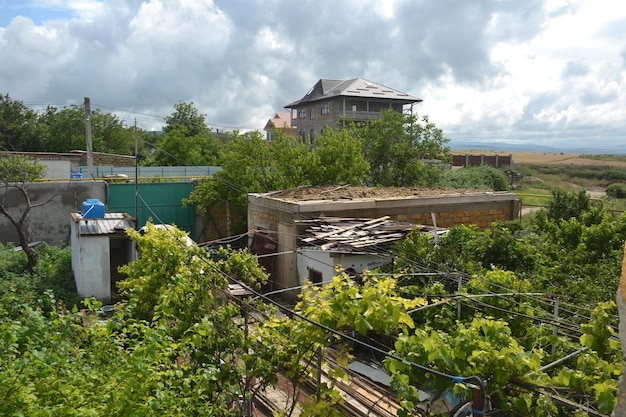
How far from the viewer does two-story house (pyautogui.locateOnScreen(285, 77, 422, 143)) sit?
54.1 metres

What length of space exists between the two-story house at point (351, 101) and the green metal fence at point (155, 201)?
94.2ft

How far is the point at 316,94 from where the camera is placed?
58.5m

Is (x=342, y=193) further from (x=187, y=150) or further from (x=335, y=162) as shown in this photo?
(x=187, y=150)

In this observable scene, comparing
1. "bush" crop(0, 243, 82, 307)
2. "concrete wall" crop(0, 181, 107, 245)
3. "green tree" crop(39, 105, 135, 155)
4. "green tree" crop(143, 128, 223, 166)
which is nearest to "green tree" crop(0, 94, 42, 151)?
"green tree" crop(39, 105, 135, 155)

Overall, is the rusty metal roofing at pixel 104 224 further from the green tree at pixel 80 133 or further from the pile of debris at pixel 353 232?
the green tree at pixel 80 133

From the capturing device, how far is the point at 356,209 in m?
14.4

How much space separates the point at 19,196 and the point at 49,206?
122cm

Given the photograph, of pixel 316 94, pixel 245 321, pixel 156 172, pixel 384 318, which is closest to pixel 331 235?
pixel 245 321

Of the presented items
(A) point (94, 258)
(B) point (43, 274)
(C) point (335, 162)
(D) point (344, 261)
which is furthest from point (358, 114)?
(D) point (344, 261)

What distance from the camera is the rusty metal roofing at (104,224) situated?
16.7 metres

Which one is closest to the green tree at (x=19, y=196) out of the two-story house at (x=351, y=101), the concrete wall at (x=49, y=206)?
the concrete wall at (x=49, y=206)

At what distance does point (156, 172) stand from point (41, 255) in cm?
1970

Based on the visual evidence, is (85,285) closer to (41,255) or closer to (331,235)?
(41,255)

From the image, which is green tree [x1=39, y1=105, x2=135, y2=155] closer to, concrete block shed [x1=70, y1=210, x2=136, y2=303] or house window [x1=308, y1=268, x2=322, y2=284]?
concrete block shed [x1=70, y1=210, x2=136, y2=303]
